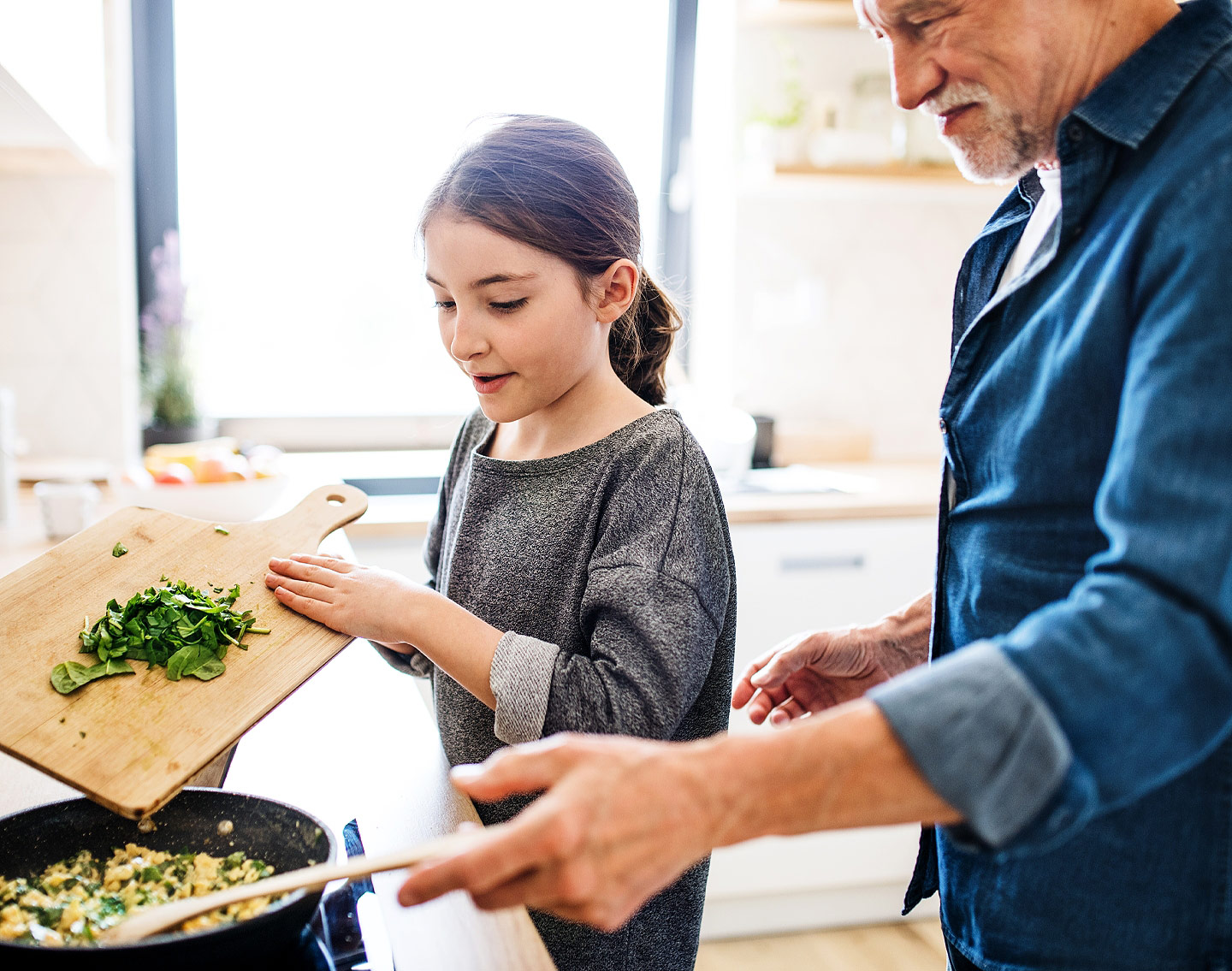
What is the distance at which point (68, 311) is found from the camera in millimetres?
2318

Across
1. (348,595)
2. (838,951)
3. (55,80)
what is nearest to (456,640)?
(348,595)

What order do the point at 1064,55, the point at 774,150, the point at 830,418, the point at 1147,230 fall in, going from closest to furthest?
the point at 1147,230 → the point at 1064,55 → the point at 774,150 → the point at 830,418

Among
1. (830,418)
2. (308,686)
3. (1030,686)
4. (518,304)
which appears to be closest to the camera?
(1030,686)

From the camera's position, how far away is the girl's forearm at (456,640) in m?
0.87

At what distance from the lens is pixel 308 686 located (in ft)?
3.94

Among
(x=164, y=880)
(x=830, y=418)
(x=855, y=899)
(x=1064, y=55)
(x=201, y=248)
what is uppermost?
(x=1064, y=55)

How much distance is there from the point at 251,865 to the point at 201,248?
2271mm

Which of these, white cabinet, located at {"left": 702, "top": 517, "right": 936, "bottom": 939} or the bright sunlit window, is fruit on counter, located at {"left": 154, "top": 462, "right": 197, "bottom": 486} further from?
white cabinet, located at {"left": 702, "top": 517, "right": 936, "bottom": 939}

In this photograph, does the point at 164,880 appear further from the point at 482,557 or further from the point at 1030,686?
the point at 1030,686

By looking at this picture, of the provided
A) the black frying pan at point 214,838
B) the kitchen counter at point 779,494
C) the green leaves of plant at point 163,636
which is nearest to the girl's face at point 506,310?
the green leaves of plant at point 163,636

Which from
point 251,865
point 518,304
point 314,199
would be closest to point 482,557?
point 518,304

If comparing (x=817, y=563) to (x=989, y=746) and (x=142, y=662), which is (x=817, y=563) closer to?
(x=142, y=662)

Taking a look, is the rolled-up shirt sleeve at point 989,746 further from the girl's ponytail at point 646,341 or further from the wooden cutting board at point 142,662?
the girl's ponytail at point 646,341

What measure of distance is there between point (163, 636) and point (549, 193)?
529mm
